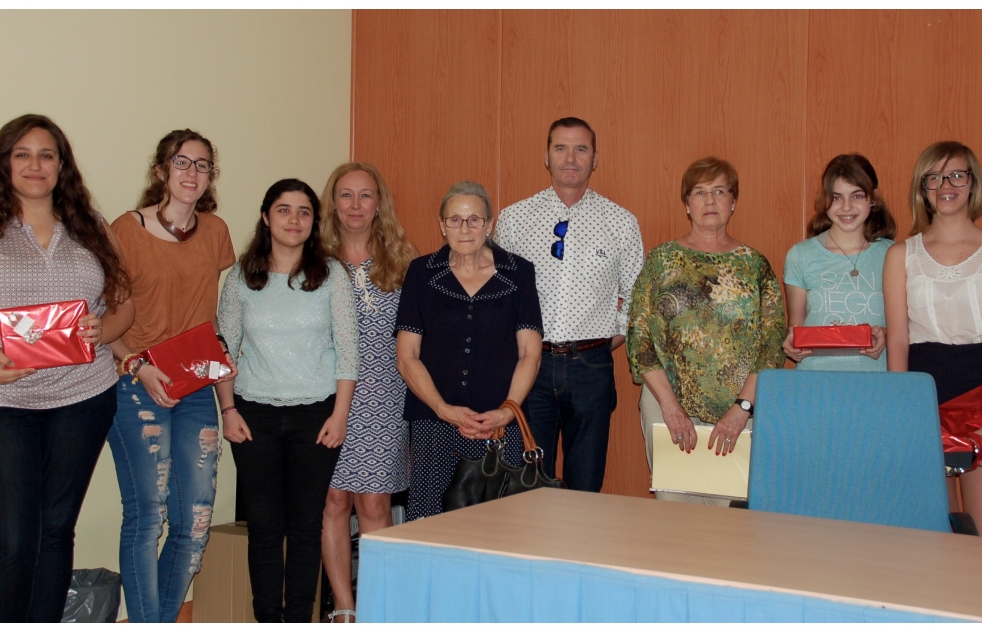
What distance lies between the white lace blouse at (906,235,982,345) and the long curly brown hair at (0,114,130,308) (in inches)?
106

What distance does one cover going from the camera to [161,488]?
119 inches

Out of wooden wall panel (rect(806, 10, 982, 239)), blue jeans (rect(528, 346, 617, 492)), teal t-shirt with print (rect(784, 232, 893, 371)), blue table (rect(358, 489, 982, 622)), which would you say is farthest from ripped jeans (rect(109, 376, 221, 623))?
wooden wall panel (rect(806, 10, 982, 239))

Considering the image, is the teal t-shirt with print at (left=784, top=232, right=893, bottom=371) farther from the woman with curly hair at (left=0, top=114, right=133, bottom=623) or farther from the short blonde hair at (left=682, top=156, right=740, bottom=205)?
the woman with curly hair at (left=0, top=114, right=133, bottom=623)

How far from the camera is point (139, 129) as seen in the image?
12.1 ft

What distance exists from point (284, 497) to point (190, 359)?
24.5 inches

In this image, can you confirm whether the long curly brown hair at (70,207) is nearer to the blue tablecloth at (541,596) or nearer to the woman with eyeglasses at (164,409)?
the woman with eyeglasses at (164,409)

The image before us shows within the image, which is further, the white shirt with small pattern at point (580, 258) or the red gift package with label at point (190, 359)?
the white shirt with small pattern at point (580, 258)

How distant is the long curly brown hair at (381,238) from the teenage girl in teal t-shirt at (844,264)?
1519mm

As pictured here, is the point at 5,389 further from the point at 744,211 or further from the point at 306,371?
the point at 744,211

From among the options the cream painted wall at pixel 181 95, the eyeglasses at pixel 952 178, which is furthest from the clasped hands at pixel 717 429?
the cream painted wall at pixel 181 95

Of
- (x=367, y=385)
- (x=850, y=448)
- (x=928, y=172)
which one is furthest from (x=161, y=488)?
(x=928, y=172)

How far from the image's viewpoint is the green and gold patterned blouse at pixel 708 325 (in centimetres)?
321

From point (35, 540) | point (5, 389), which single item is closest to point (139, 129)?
point (5, 389)

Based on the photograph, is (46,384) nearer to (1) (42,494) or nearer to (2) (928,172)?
(1) (42,494)
